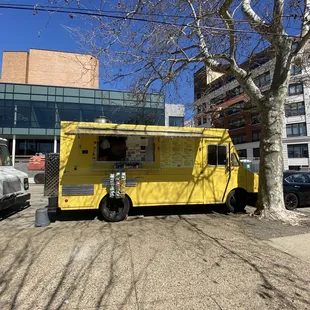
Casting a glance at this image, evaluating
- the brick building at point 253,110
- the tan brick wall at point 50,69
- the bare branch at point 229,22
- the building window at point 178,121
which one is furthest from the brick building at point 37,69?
the bare branch at point 229,22

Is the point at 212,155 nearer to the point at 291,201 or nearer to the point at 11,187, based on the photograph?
the point at 291,201

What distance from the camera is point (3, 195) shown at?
683 centimetres

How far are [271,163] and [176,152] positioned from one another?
2.83 meters

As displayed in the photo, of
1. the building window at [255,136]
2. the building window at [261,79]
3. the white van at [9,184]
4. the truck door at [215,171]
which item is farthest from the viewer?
the building window at [255,136]

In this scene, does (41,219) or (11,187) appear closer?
(41,219)

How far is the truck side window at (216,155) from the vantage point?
7945 millimetres

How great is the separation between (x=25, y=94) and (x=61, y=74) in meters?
9.72

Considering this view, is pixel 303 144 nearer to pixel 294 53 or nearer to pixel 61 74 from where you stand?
pixel 294 53

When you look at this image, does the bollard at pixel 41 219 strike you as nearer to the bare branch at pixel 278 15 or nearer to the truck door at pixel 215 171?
the truck door at pixel 215 171

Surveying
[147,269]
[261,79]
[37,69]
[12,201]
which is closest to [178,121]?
[261,79]

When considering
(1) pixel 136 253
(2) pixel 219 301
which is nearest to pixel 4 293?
(1) pixel 136 253

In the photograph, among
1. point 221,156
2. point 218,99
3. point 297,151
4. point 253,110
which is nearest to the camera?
point 221,156

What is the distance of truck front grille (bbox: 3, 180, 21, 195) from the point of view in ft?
23.0

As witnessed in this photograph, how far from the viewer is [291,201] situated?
32.2 ft
